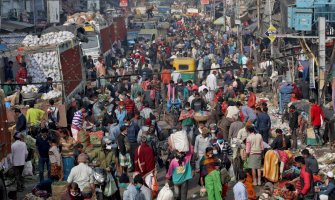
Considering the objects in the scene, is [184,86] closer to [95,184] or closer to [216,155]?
[216,155]

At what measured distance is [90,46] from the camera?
3928 centimetres

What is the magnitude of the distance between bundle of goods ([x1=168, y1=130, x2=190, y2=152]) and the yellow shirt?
552cm

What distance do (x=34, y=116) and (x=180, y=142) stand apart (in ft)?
19.4

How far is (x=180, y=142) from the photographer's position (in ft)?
54.2

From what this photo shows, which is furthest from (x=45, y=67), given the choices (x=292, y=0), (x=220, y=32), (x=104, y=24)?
(x=220, y=32)

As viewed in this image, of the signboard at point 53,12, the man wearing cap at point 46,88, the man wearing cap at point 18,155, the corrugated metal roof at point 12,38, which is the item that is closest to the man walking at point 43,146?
the man wearing cap at point 18,155

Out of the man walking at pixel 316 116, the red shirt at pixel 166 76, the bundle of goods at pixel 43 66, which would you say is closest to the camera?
the man walking at pixel 316 116

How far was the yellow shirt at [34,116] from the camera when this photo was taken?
68.9 feet

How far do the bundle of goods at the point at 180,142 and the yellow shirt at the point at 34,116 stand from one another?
18.1 feet

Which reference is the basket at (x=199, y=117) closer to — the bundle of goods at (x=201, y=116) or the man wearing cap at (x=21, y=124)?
the bundle of goods at (x=201, y=116)

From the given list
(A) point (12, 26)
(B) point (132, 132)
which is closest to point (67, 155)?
(B) point (132, 132)

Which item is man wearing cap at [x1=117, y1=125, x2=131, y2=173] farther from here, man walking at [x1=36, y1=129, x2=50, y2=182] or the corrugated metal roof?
the corrugated metal roof

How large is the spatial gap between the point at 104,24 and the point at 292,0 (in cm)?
1418

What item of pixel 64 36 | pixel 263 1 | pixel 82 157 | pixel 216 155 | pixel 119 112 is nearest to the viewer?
pixel 82 157
